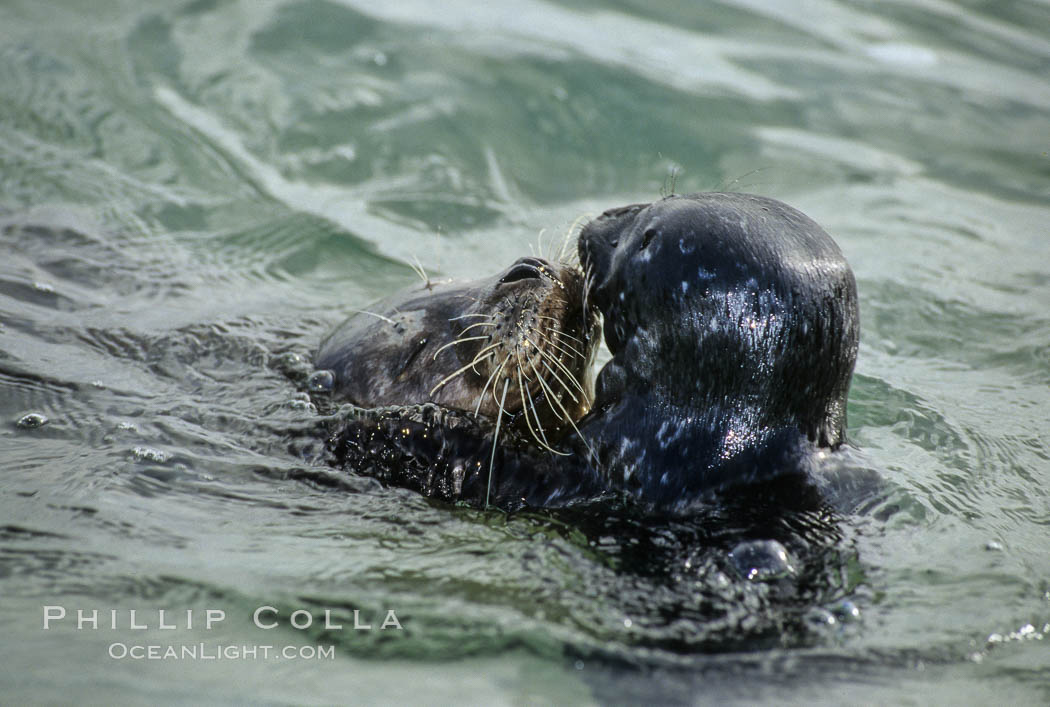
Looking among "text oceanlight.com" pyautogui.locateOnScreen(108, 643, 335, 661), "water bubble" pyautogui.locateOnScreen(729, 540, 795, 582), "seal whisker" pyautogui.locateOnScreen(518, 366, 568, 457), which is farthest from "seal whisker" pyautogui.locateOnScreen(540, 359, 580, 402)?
"text oceanlight.com" pyautogui.locateOnScreen(108, 643, 335, 661)

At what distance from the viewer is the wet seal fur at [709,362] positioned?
A: 3.52 metres

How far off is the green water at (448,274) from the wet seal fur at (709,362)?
271 mm

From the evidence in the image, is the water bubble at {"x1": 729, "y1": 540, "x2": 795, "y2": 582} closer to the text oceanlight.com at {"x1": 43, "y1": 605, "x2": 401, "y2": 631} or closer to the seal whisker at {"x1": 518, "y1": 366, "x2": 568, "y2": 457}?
the seal whisker at {"x1": 518, "y1": 366, "x2": 568, "y2": 457}

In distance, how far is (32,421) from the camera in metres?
4.24

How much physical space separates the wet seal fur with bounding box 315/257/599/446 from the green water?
362 millimetres

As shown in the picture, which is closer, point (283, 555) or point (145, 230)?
point (283, 555)

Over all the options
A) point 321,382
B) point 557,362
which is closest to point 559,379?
point 557,362

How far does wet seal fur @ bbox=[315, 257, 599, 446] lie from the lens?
13.3ft

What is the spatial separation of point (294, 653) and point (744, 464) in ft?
5.06

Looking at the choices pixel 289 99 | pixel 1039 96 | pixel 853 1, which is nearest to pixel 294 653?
pixel 289 99

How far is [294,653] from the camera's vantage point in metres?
3.07

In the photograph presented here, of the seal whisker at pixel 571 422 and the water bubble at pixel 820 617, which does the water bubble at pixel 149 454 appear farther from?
the water bubble at pixel 820 617

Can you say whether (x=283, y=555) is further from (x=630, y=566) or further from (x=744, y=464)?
(x=744, y=464)

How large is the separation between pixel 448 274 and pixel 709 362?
9.33 ft
